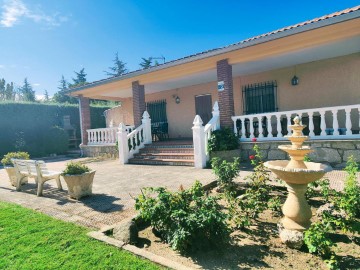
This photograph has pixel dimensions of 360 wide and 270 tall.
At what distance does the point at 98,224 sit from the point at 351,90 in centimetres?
898

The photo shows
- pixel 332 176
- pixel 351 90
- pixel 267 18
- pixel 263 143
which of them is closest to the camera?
pixel 332 176

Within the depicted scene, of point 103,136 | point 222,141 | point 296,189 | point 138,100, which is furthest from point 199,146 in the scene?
point 103,136

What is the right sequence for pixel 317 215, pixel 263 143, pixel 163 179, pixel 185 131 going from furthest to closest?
pixel 185 131 < pixel 263 143 < pixel 163 179 < pixel 317 215

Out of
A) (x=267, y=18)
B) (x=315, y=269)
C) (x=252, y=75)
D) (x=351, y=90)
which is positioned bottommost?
(x=315, y=269)

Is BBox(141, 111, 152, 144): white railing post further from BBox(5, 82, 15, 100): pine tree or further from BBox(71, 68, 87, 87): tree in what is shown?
BBox(5, 82, 15, 100): pine tree

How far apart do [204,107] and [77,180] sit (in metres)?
8.17

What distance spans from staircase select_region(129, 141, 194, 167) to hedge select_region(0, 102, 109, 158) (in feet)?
29.4

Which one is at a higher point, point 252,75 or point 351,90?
point 252,75

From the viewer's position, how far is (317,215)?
3.25 meters

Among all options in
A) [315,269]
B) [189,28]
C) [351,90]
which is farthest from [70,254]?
[189,28]

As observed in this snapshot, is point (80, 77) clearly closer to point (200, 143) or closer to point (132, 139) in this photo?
point (132, 139)

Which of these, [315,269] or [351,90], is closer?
[315,269]

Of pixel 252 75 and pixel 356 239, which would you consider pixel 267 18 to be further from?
pixel 356 239

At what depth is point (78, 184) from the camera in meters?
4.56
